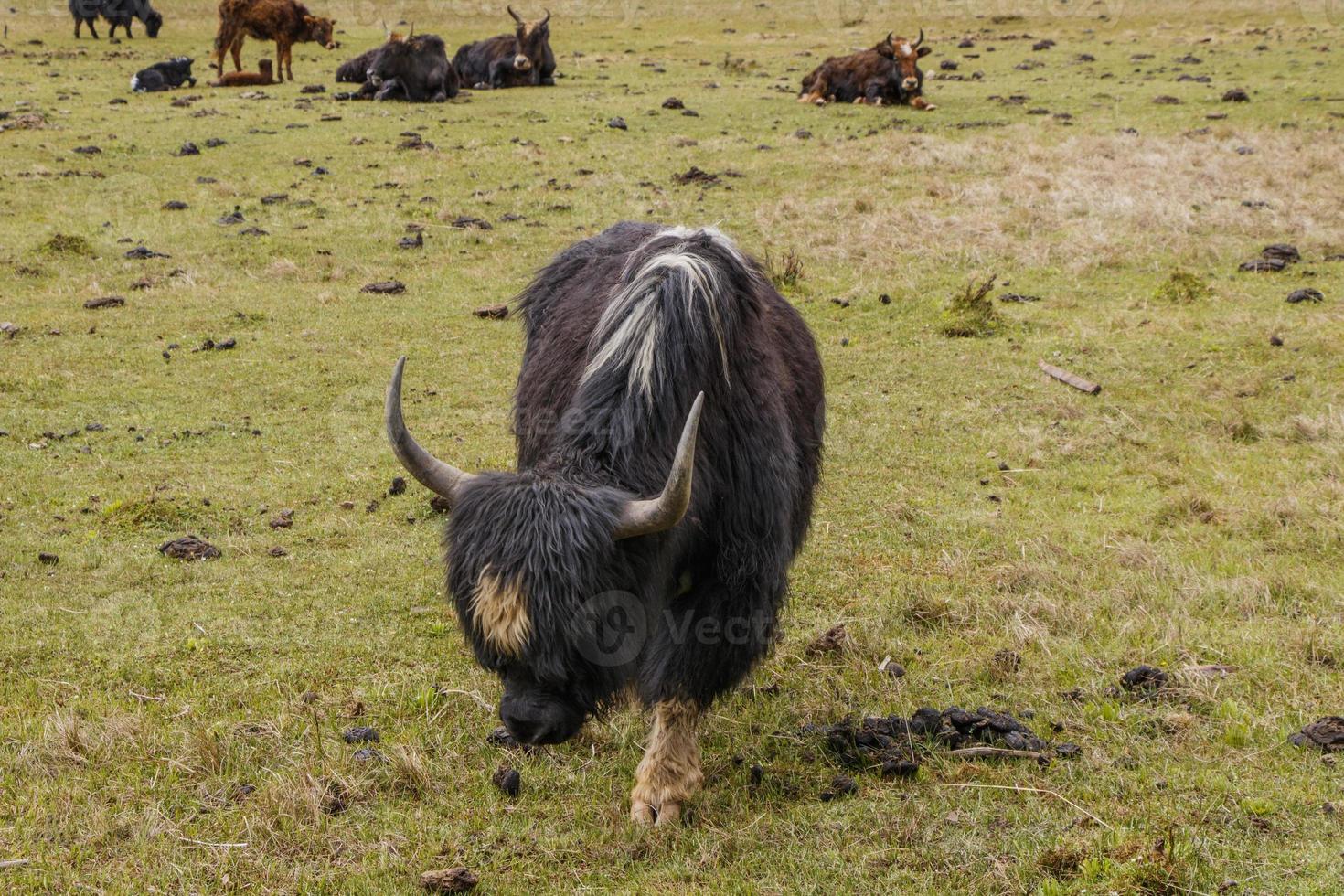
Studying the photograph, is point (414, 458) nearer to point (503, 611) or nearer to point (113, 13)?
point (503, 611)

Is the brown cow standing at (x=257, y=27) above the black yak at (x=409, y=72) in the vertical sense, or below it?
above

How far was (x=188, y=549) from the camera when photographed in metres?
6.68

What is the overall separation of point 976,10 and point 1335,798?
35.5m

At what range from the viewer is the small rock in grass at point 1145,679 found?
16.4 feet

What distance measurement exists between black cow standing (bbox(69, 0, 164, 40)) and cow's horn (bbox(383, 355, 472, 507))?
1143 inches

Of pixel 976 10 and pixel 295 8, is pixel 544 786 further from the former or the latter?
pixel 976 10

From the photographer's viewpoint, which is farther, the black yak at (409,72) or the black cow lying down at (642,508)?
the black yak at (409,72)

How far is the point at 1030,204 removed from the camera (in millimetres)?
14273

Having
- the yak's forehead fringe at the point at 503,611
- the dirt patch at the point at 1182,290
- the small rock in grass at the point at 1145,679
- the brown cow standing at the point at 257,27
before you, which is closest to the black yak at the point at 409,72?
the brown cow standing at the point at 257,27

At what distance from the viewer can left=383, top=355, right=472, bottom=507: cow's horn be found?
375cm

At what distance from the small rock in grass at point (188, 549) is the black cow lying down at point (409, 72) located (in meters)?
A: 16.0

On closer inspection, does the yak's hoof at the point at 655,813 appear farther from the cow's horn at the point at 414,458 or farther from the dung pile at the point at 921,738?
the cow's horn at the point at 414,458

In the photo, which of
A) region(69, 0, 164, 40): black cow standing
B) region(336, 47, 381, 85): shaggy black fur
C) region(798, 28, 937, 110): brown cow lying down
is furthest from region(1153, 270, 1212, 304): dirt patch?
region(69, 0, 164, 40): black cow standing

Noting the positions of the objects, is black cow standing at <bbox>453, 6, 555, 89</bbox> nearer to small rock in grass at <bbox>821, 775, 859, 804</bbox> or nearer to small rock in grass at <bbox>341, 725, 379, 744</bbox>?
small rock in grass at <bbox>341, 725, 379, 744</bbox>
